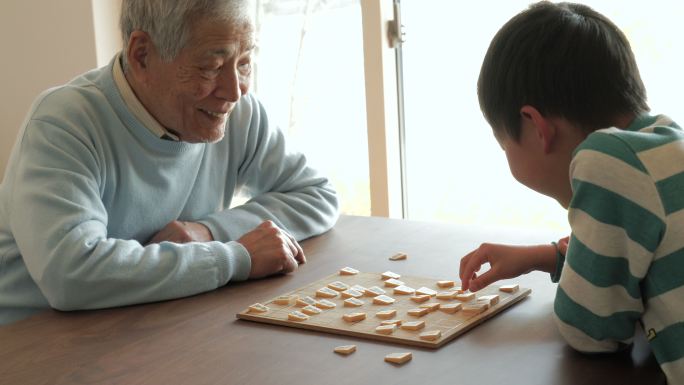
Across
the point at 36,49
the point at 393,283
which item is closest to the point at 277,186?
the point at 393,283

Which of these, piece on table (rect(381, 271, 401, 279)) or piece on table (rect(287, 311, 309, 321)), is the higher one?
piece on table (rect(287, 311, 309, 321))

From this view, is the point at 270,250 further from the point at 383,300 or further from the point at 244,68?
the point at 244,68

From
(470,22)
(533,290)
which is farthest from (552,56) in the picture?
(470,22)

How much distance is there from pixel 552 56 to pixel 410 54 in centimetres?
244

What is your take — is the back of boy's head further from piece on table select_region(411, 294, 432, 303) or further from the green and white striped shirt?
piece on table select_region(411, 294, 432, 303)

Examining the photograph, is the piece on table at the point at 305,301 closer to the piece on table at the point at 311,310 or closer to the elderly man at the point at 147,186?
the piece on table at the point at 311,310

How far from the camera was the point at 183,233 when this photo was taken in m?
2.02

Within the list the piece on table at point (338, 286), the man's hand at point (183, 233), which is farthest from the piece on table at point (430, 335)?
the man's hand at point (183, 233)

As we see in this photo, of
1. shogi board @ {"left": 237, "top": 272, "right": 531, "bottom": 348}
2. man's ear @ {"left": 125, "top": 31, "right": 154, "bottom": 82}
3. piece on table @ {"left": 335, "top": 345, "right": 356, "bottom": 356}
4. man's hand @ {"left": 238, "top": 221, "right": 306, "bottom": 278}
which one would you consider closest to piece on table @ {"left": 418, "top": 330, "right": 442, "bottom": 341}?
shogi board @ {"left": 237, "top": 272, "right": 531, "bottom": 348}

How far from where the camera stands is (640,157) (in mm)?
1283

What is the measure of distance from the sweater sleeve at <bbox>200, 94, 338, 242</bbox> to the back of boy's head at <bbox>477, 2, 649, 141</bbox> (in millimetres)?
824

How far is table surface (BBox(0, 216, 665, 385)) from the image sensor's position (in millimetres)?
1282

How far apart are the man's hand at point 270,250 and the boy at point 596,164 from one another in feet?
1.45

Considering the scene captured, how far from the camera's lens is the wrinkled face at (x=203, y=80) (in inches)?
76.5
